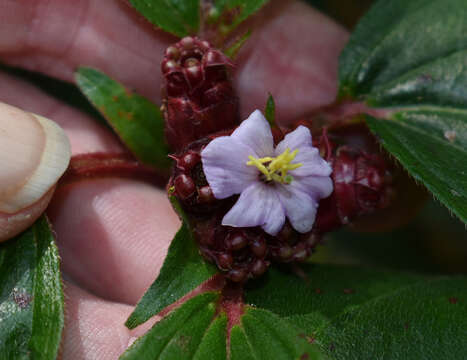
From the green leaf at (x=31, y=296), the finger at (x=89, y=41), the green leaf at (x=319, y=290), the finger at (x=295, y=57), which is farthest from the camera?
the finger at (x=295, y=57)

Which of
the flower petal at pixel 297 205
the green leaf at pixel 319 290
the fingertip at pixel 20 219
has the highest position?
the flower petal at pixel 297 205

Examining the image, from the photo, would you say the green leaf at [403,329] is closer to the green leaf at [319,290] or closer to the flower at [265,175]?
the green leaf at [319,290]

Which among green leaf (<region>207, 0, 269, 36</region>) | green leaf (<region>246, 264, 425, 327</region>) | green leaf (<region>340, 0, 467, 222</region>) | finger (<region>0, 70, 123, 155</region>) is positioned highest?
green leaf (<region>340, 0, 467, 222</region>)

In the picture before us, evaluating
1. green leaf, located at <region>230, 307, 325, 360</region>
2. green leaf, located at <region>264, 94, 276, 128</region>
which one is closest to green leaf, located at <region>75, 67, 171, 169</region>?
green leaf, located at <region>264, 94, 276, 128</region>

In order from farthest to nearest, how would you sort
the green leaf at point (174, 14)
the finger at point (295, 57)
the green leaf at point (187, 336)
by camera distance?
the finger at point (295, 57)
the green leaf at point (174, 14)
the green leaf at point (187, 336)

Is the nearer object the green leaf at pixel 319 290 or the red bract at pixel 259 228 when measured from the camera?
the red bract at pixel 259 228

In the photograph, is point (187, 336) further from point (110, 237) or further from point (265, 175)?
point (110, 237)

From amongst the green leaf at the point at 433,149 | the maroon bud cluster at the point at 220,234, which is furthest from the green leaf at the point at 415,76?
the maroon bud cluster at the point at 220,234

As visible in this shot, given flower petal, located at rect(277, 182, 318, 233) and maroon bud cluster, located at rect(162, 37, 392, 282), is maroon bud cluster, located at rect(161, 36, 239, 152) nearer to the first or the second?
maroon bud cluster, located at rect(162, 37, 392, 282)
